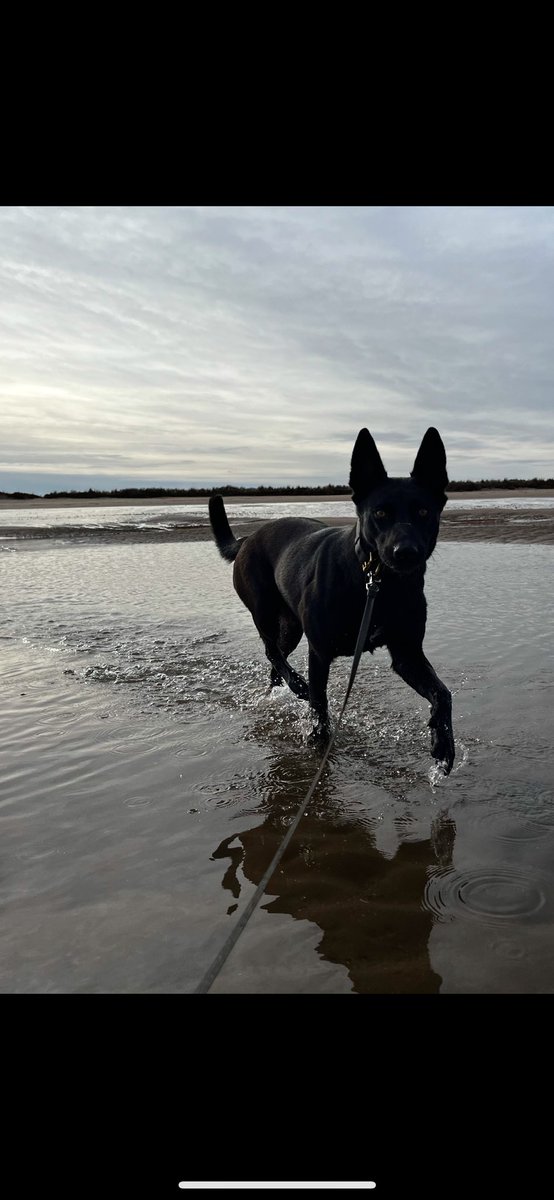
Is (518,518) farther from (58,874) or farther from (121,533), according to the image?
(58,874)

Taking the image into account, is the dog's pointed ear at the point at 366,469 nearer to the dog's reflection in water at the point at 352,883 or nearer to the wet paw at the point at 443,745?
the wet paw at the point at 443,745

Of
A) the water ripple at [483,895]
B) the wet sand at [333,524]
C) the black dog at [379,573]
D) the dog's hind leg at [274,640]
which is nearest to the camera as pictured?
the water ripple at [483,895]

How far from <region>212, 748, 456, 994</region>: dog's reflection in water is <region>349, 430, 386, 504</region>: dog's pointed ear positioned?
164cm

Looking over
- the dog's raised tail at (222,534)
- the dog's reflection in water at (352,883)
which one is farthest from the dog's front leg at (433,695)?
the dog's raised tail at (222,534)

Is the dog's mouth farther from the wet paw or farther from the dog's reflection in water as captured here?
the dog's reflection in water

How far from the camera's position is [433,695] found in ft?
11.9

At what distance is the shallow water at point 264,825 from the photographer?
208 centimetres

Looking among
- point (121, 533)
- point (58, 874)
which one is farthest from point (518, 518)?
point (58, 874)

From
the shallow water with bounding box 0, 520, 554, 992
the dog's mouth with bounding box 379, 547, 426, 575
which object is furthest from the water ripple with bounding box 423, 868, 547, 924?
the dog's mouth with bounding box 379, 547, 426, 575

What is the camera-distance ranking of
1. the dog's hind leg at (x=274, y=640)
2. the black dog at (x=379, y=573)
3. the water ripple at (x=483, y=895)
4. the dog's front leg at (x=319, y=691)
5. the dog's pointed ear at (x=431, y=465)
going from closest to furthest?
the water ripple at (x=483, y=895) < the black dog at (x=379, y=573) < the dog's pointed ear at (x=431, y=465) < the dog's front leg at (x=319, y=691) < the dog's hind leg at (x=274, y=640)

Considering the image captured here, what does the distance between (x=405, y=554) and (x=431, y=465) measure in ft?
2.20
